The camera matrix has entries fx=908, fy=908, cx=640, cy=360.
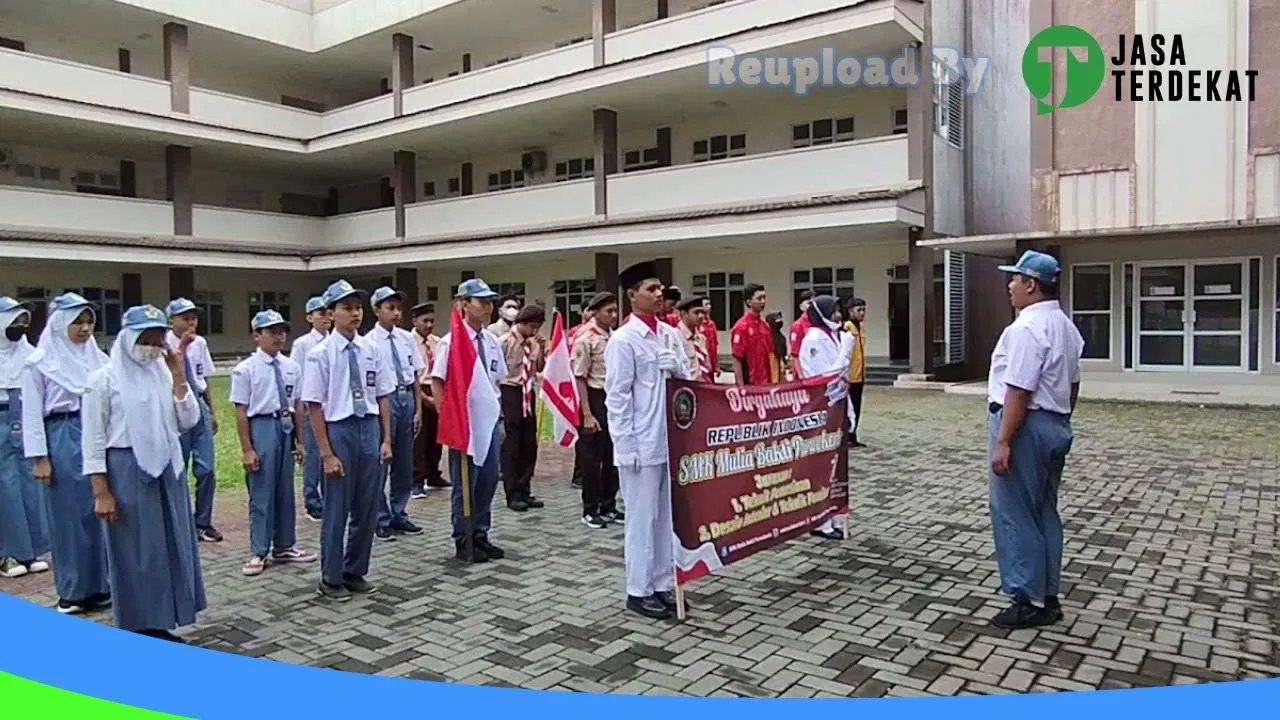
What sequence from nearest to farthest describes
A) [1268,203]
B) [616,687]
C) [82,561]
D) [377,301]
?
[616,687], [82,561], [377,301], [1268,203]

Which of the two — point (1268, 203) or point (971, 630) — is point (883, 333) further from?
point (971, 630)

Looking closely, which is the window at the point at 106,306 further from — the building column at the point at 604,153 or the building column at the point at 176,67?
the building column at the point at 604,153

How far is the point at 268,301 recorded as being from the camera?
96.7ft

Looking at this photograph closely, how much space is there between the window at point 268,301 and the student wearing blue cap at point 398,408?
23156mm

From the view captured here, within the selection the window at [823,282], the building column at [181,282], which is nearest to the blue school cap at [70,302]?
the window at [823,282]

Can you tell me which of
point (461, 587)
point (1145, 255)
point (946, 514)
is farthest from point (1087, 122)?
point (461, 587)

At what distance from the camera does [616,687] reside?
381 centimetres

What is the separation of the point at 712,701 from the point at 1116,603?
2559 millimetres

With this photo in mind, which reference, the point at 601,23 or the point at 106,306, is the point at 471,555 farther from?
the point at 106,306

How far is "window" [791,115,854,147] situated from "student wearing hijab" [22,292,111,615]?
16972 mm

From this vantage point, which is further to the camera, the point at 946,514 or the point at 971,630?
the point at 946,514

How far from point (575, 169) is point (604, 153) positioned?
3.77 meters

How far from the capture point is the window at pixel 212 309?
27.5 meters

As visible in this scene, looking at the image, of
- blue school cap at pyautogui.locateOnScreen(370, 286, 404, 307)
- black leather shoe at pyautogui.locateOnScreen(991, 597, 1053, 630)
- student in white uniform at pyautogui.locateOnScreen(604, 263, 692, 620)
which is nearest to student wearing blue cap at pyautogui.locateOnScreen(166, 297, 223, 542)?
blue school cap at pyautogui.locateOnScreen(370, 286, 404, 307)
